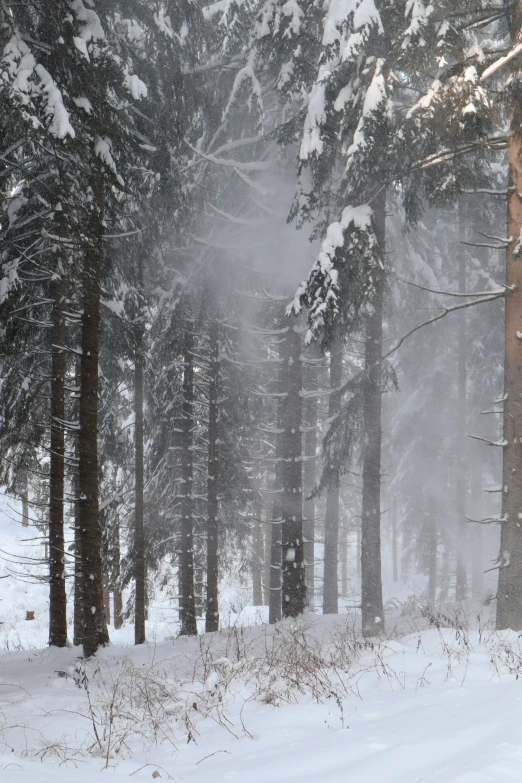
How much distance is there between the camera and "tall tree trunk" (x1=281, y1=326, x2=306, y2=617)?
11.9 meters

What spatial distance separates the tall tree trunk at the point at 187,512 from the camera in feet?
45.6

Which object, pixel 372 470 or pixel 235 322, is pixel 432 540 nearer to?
pixel 235 322

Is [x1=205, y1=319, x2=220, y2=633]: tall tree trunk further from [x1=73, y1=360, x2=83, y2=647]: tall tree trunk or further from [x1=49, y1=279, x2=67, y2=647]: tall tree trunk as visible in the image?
[x1=49, y1=279, x2=67, y2=647]: tall tree trunk

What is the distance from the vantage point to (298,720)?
4.14 metres

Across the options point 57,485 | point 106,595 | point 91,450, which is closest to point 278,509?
point 106,595

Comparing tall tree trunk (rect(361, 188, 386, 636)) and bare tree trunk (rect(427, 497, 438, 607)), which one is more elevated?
tall tree trunk (rect(361, 188, 386, 636))

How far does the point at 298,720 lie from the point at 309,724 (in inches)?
5.4

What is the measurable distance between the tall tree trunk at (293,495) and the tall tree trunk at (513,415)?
5.07 m

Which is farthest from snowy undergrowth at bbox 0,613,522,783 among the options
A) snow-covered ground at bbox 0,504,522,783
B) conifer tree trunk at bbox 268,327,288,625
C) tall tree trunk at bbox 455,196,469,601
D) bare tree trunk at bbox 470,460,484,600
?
bare tree trunk at bbox 470,460,484,600

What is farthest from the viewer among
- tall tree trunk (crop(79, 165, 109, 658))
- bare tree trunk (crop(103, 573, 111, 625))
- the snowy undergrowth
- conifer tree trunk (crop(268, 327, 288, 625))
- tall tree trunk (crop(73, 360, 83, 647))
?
bare tree trunk (crop(103, 573, 111, 625))

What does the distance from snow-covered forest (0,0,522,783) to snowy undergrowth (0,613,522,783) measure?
31 mm

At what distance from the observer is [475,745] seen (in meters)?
3.04

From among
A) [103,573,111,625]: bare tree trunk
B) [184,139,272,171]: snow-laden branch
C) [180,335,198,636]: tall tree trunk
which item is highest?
[184,139,272,171]: snow-laden branch

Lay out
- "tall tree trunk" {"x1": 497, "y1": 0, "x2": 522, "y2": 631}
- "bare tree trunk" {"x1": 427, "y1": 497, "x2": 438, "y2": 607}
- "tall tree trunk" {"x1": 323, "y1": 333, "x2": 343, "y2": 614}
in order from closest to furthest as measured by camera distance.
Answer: "tall tree trunk" {"x1": 497, "y1": 0, "x2": 522, "y2": 631}, "tall tree trunk" {"x1": 323, "y1": 333, "x2": 343, "y2": 614}, "bare tree trunk" {"x1": 427, "y1": 497, "x2": 438, "y2": 607}
